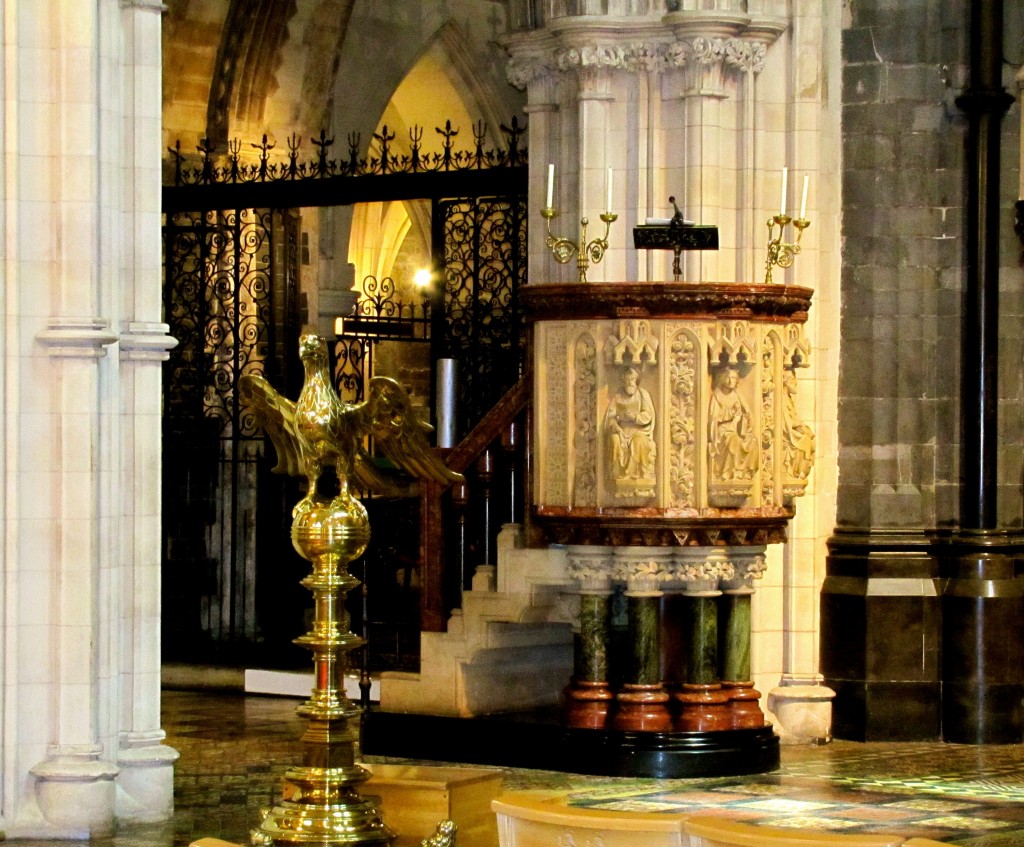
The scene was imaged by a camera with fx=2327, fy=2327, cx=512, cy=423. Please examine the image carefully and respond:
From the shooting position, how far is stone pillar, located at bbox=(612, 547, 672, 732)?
10547 mm

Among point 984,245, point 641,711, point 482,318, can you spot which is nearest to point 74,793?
point 641,711

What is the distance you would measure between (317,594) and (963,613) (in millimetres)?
6338

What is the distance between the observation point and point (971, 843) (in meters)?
8.98

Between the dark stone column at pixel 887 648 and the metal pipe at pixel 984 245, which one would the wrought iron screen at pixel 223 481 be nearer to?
the dark stone column at pixel 887 648

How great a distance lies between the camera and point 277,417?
21.4 feet

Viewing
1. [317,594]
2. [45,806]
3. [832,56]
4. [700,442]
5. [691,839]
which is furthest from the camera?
[832,56]

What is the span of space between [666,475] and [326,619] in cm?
424

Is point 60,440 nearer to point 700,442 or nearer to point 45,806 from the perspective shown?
point 45,806

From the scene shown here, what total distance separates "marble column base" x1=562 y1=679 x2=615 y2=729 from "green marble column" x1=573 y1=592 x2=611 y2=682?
0.04m

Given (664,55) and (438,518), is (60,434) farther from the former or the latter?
(664,55)

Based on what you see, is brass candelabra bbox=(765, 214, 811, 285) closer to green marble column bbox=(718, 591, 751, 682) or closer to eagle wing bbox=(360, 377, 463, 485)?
green marble column bbox=(718, 591, 751, 682)

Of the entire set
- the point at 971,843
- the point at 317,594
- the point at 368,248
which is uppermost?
the point at 368,248

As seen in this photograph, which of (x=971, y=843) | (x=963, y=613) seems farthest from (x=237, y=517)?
(x=971, y=843)

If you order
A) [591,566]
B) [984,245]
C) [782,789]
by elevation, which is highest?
[984,245]
